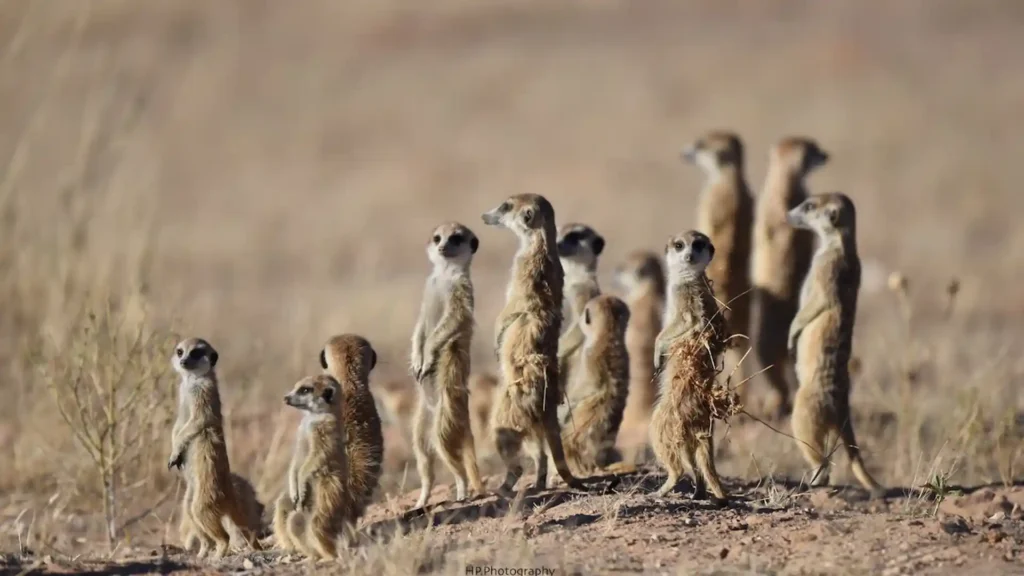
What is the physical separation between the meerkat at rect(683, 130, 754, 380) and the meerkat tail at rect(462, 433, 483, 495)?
91.1 inches

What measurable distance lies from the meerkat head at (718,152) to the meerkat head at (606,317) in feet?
8.35

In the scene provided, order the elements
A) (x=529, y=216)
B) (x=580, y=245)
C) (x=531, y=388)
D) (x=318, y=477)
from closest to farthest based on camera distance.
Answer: (x=318, y=477), (x=531, y=388), (x=529, y=216), (x=580, y=245)

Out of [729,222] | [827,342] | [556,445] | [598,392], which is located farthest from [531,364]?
[729,222]

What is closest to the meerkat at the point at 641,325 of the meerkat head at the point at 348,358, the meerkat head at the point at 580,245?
the meerkat head at the point at 580,245

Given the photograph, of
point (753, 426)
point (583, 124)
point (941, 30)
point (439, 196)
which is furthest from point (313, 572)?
point (941, 30)

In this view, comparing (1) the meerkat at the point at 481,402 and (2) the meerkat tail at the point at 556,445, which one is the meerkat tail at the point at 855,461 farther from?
(1) the meerkat at the point at 481,402

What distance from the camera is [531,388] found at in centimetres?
630

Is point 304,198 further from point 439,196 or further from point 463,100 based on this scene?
point 463,100

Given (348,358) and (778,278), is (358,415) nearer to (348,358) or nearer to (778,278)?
(348,358)

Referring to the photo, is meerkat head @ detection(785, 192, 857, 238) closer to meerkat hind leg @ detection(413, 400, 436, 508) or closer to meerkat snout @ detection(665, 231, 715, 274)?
meerkat snout @ detection(665, 231, 715, 274)

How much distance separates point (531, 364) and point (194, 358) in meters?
1.41

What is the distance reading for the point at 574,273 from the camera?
8070mm

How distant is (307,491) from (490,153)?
17.9 metres

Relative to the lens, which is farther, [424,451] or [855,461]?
[855,461]
